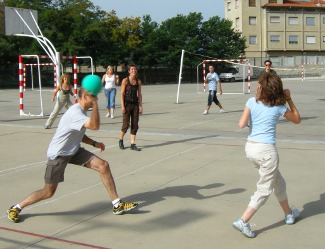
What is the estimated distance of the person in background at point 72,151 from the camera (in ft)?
16.1

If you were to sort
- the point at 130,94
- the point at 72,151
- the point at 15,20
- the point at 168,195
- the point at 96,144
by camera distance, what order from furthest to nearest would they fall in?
the point at 15,20, the point at 130,94, the point at 168,195, the point at 96,144, the point at 72,151

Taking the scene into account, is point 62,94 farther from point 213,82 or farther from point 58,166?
point 58,166

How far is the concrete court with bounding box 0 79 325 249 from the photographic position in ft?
15.5

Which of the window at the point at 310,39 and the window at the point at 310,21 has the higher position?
the window at the point at 310,21

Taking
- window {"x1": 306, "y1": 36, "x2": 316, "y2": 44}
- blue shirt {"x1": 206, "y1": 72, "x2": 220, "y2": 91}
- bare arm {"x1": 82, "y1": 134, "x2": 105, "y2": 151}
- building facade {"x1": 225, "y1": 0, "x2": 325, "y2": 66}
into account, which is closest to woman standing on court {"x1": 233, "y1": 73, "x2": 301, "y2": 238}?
bare arm {"x1": 82, "y1": 134, "x2": 105, "y2": 151}

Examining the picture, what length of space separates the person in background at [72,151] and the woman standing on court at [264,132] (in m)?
1.46

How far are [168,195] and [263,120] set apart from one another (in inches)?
79.3

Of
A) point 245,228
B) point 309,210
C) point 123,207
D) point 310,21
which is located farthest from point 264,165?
point 310,21

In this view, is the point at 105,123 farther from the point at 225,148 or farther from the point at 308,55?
the point at 308,55

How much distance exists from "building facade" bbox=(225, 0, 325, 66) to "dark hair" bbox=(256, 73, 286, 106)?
6708 cm

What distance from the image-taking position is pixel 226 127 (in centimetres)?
1255

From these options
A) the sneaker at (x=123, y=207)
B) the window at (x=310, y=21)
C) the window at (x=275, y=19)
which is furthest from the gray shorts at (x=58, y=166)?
the window at (x=310, y=21)

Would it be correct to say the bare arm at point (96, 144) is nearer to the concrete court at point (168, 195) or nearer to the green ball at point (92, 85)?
the green ball at point (92, 85)

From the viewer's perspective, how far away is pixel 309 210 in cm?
550
